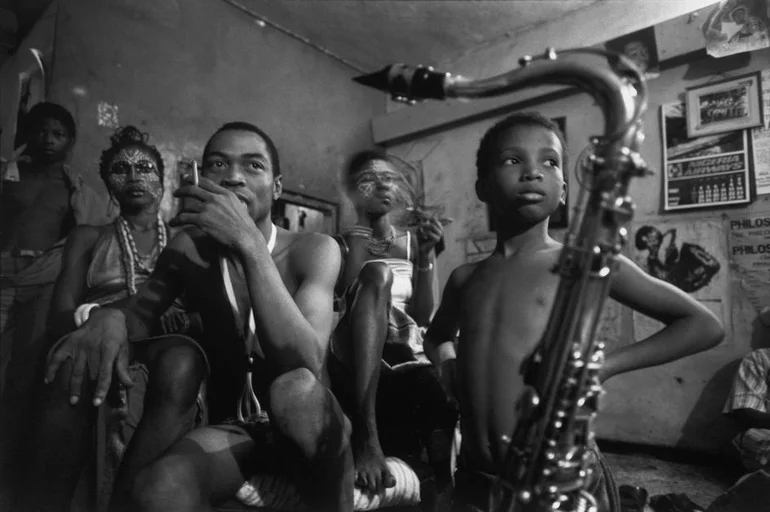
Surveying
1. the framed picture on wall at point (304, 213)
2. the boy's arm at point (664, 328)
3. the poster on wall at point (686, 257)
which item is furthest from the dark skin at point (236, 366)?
the poster on wall at point (686, 257)

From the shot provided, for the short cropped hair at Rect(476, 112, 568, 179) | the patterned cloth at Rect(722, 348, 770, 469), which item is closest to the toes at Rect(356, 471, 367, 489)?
the short cropped hair at Rect(476, 112, 568, 179)

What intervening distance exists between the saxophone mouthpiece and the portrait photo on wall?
9.89ft

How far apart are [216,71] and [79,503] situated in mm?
3017

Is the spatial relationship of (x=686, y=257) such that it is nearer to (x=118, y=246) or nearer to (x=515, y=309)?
(x=515, y=309)

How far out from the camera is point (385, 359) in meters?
1.67

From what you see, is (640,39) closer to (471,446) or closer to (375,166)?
(375,166)

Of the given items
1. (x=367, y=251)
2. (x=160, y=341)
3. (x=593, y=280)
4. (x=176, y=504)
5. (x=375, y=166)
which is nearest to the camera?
(x=593, y=280)

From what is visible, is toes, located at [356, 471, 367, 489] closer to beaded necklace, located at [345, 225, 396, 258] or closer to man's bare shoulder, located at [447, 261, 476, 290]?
man's bare shoulder, located at [447, 261, 476, 290]

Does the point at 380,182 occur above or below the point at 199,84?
below

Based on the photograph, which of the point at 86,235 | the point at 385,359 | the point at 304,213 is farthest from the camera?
the point at 304,213

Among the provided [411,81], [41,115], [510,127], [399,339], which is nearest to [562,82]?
[411,81]

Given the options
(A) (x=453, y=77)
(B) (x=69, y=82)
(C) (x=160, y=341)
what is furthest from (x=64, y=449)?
(B) (x=69, y=82)

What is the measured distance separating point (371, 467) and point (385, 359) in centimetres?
43

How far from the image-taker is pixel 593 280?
2.15ft
